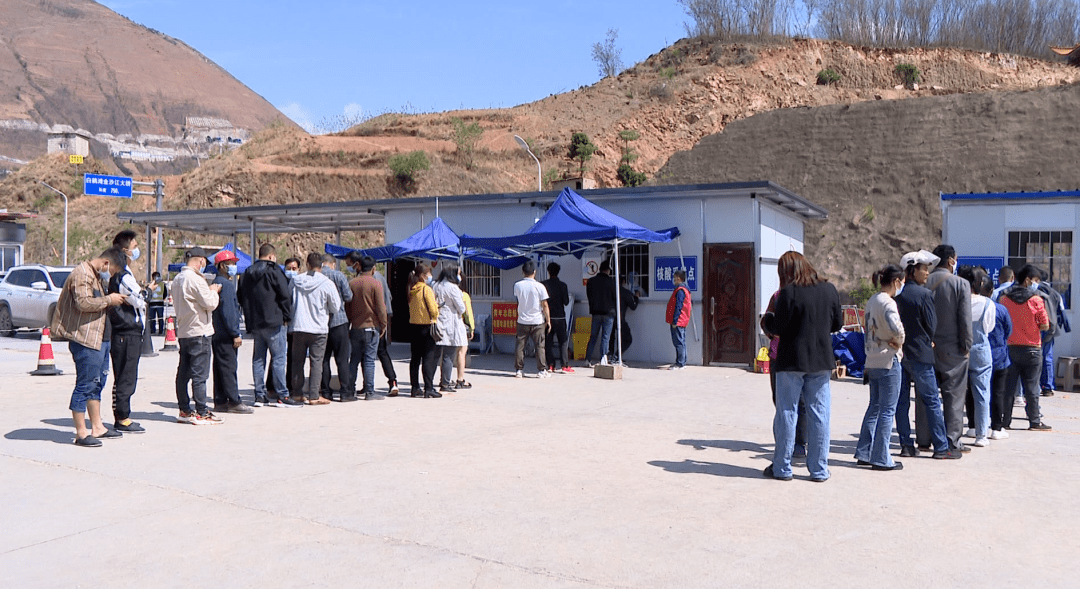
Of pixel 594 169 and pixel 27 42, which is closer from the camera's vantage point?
pixel 594 169

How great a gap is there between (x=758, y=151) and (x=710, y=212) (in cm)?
3830

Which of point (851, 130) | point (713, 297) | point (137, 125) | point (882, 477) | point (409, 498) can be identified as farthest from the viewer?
point (137, 125)

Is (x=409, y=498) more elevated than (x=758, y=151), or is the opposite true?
(x=758, y=151)

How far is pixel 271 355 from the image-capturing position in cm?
1020

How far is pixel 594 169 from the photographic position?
59438mm

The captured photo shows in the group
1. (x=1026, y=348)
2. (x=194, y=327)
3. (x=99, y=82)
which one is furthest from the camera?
(x=99, y=82)

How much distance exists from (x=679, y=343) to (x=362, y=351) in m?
6.15

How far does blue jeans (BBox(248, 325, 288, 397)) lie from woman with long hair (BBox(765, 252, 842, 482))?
602 centimetres

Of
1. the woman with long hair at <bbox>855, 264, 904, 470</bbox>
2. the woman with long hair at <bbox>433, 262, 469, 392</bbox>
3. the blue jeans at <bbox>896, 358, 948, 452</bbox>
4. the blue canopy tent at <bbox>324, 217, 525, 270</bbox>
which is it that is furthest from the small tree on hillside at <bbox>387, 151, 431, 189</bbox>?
the woman with long hair at <bbox>855, 264, 904, 470</bbox>

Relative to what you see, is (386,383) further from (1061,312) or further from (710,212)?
(1061,312)

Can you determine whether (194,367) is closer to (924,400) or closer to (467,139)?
(924,400)

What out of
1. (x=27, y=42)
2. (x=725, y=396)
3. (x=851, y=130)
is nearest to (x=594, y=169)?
(x=851, y=130)

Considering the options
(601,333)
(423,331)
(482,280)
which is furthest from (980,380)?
(482,280)

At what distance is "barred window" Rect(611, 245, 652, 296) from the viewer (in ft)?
54.4
